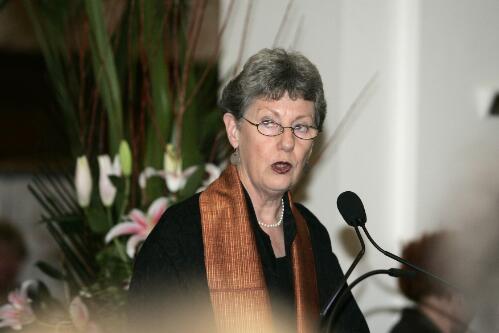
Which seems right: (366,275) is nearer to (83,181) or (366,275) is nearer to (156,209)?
(156,209)

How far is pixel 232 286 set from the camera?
1.75 m

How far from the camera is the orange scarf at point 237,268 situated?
68.1 inches

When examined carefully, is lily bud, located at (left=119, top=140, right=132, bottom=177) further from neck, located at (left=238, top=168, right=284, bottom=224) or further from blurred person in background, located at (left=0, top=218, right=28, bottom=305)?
blurred person in background, located at (left=0, top=218, right=28, bottom=305)

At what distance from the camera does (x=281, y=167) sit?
1.76m

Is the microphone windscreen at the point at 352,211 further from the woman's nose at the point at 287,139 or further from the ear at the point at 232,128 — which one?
the ear at the point at 232,128

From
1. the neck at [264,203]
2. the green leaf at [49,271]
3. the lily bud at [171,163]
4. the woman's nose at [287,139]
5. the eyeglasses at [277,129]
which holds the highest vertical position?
the eyeglasses at [277,129]

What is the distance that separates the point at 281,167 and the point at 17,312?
0.85m

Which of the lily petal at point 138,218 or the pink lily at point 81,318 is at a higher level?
the lily petal at point 138,218

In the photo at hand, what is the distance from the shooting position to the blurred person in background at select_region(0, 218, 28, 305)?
3.16m

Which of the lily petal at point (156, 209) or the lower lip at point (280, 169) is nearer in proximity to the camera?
the lower lip at point (280, 169)

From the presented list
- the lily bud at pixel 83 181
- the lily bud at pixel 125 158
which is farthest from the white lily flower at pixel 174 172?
the lily bud at pixel 83 181

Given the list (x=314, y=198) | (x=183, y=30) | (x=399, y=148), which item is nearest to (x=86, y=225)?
(x=183, y=30)

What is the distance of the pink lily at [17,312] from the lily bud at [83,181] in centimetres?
28

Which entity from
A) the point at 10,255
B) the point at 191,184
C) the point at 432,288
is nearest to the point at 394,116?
the point at 432,288
